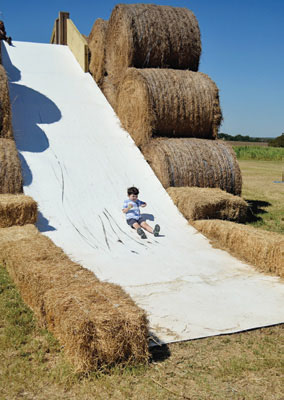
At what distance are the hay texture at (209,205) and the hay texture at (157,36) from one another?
12.6 feet

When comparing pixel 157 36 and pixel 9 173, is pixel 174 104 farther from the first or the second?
pixel 9 173

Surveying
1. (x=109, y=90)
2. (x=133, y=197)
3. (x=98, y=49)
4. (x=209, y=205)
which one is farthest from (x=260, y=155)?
(x=133, y=197)

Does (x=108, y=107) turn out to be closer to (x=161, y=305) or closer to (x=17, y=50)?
(x=17, y=50)

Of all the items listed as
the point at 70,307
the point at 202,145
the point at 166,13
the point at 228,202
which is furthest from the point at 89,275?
the point at 166,13

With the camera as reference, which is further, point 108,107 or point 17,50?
point 17,50

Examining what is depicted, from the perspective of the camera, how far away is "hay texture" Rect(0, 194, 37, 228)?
6152 millimetres

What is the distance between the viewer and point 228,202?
751cm

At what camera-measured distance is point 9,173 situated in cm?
698

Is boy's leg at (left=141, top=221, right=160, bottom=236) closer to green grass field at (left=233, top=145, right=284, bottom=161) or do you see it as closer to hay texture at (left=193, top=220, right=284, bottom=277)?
hay texture at (left=193, top=220, right=284, bottom=277)

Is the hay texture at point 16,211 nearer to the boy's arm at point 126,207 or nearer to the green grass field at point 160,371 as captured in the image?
the boy's arm at point 126,207

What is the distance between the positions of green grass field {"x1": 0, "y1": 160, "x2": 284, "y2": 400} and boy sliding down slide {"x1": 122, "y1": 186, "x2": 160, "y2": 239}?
3094 mm

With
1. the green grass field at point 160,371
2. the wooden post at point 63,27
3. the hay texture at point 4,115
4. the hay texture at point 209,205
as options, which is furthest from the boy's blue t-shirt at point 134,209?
the wooden post at point 63,27

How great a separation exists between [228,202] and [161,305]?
3.58 m

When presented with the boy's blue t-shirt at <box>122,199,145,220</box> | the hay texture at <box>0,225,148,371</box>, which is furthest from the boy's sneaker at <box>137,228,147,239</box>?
the hay texture at <box>0,225,148,371</box>
